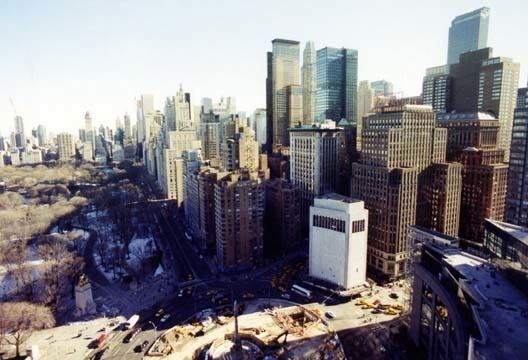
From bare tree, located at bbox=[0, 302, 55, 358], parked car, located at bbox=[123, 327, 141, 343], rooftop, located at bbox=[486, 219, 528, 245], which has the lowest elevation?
parked car, located at bbox=[123, 327, 141, 343]

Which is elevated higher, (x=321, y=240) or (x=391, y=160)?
(x=391, y=160)

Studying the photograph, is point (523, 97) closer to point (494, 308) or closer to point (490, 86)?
point (494, 308)

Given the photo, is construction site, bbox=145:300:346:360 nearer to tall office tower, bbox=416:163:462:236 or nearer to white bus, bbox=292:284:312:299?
white bus, bbox=292:284:312:299

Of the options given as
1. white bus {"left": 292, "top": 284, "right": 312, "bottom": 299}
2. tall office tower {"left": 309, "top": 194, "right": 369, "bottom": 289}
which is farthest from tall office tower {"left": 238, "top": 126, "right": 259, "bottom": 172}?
white bus {"left": 292, "top": 284, "right": 312, "bottom": 299}

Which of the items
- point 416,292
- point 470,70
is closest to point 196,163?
point 416,292

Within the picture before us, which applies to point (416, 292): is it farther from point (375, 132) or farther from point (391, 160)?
point (375, 132)

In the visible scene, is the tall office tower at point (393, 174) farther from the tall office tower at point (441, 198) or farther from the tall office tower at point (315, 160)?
the tall office tower at point (315, 160)

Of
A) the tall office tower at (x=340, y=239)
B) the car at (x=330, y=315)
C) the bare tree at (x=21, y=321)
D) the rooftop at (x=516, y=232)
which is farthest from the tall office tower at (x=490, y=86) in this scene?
the bare tree at (x=21, y=321)
